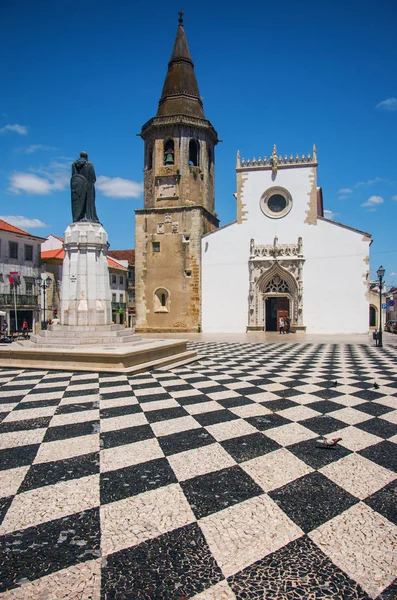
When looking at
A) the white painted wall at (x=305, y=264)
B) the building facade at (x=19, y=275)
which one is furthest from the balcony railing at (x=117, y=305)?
the white painted wall at (x=305, y=264)

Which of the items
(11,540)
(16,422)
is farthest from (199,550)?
(16,422)

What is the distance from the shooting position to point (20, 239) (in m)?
25.5

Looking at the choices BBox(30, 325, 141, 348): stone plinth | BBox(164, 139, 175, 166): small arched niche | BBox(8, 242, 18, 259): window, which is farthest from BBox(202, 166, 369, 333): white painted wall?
BBox(30, 325, 141, 348): stone plinth

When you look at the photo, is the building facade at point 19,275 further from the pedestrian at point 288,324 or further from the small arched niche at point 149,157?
the pedestrian at point 288,324

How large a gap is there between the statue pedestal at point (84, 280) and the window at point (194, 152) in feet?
54.0

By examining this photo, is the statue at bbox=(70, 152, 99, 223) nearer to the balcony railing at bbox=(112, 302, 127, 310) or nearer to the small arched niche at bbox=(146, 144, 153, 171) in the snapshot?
the small arched niche at bbox=(146, 144, 153, 171)

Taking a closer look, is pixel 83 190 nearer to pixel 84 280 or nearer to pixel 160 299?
pixel 84 280

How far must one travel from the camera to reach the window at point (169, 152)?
78.0ft

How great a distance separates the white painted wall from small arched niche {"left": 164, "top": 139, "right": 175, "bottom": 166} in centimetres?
526

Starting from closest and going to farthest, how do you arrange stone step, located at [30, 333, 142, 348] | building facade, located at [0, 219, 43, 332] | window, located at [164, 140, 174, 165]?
stone step, located at [30, 333, 142, 348]
window, located at [164, 140, 174, 165]
building facade, located at [0, 219, 43, 332]

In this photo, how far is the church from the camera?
21359 mm

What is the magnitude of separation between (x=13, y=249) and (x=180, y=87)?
16291 mm

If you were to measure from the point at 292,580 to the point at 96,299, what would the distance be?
28.1ft

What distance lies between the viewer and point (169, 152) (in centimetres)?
2389
